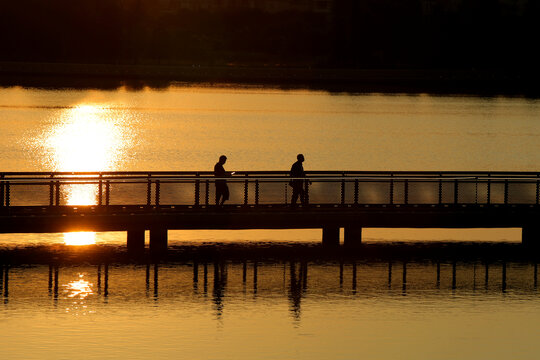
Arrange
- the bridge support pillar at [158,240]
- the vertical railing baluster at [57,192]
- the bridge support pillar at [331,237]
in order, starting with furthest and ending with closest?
the bridge support pillar at [331,237], the bridge support pillar at [158,240], the vertical railing baluster at [57,192]

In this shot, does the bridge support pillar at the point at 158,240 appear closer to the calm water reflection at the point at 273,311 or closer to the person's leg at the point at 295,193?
the calm water reflection at the point at 273,311

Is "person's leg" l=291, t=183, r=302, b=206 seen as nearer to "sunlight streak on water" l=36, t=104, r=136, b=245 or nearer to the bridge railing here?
the bridge railing

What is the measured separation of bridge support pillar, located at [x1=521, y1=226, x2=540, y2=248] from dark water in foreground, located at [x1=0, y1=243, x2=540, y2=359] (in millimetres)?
358

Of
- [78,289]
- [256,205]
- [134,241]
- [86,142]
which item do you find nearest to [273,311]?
[78,289]

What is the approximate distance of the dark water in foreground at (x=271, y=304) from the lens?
2980 cm

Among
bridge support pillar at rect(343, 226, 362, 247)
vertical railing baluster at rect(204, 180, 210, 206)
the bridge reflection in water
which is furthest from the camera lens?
bridge support pillar at rect(343, 226, 362, 247)

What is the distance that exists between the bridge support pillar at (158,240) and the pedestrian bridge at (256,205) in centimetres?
3

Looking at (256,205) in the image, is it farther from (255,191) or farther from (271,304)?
(271,304)

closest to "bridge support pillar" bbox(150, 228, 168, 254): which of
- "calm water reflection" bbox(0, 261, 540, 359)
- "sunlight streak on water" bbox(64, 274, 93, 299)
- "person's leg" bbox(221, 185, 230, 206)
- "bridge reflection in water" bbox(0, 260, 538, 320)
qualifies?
"bridge reflection in water" bbox(0, 260, 538, 320)

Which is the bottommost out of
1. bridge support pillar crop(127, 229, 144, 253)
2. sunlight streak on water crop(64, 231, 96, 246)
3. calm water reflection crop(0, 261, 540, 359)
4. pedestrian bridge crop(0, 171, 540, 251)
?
calm water reflection crop(0, 261, 540, 359)

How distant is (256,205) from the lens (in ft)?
129

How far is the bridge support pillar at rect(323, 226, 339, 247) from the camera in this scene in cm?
4209

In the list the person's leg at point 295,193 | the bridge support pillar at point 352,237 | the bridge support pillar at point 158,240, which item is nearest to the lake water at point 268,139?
the bridge support pillar at point 352,237

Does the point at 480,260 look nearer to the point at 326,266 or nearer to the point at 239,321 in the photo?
the point at 326,266
